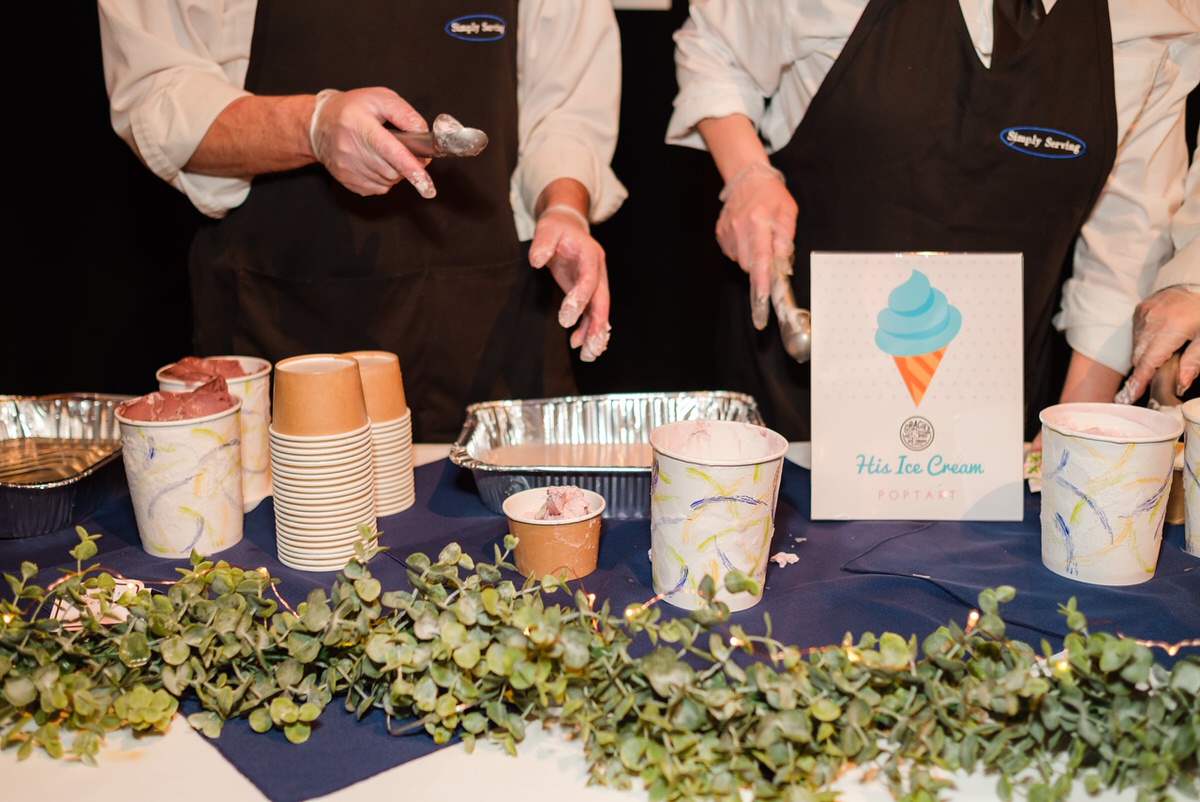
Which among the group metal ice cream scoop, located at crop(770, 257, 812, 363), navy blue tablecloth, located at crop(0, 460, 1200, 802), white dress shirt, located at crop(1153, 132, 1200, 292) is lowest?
navy blue tablecloth, located at crop(0, 460, 1200, 802)

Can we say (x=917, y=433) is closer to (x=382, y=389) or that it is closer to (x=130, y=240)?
(x=382, y=389)

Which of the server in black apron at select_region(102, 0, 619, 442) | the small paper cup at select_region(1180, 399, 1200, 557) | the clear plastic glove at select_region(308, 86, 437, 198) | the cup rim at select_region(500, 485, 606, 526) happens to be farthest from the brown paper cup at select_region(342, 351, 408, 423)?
the small paper cup at select_region(1180, 399, 1200, 557)

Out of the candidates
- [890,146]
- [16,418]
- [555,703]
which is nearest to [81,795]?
[555,703]

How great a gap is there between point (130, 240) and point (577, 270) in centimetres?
187

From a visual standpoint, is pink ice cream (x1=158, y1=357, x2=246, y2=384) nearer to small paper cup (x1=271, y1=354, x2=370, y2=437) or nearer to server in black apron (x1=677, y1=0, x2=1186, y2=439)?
small paper cup (x1=271, y1=354, x2=370, y2=437)

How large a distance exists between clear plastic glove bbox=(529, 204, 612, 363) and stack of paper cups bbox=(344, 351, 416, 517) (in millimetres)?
277

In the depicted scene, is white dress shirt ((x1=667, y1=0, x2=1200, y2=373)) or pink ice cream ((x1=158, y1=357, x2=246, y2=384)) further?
white dress shirt ((x1=667, y1=0, x2=1200, y2=373))

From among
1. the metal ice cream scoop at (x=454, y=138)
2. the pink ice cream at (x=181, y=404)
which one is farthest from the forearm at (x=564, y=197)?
the pink ice cream at (x=181, y=404)

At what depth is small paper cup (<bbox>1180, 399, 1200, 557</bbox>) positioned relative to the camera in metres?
1.11

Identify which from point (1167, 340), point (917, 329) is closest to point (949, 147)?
point (1167, 340)

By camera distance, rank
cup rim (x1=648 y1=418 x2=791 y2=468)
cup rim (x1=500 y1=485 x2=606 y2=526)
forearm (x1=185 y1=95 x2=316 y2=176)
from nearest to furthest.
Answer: cup rim (x1=648 y1=418 x2=791 y2=468)
cup rim (x1=500 y1=485 x2=606 y2=526)
forearm (x1=185 y1=95 x2=316 y2=176)

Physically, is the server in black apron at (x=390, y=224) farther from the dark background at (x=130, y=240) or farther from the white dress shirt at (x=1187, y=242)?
the dark background at (x=130, y=240)

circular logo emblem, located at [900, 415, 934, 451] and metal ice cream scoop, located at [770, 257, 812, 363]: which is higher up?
metal ice cream scoop, located at [770, 257, 812, 363]

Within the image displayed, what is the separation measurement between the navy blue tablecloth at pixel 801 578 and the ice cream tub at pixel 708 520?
0.05m
